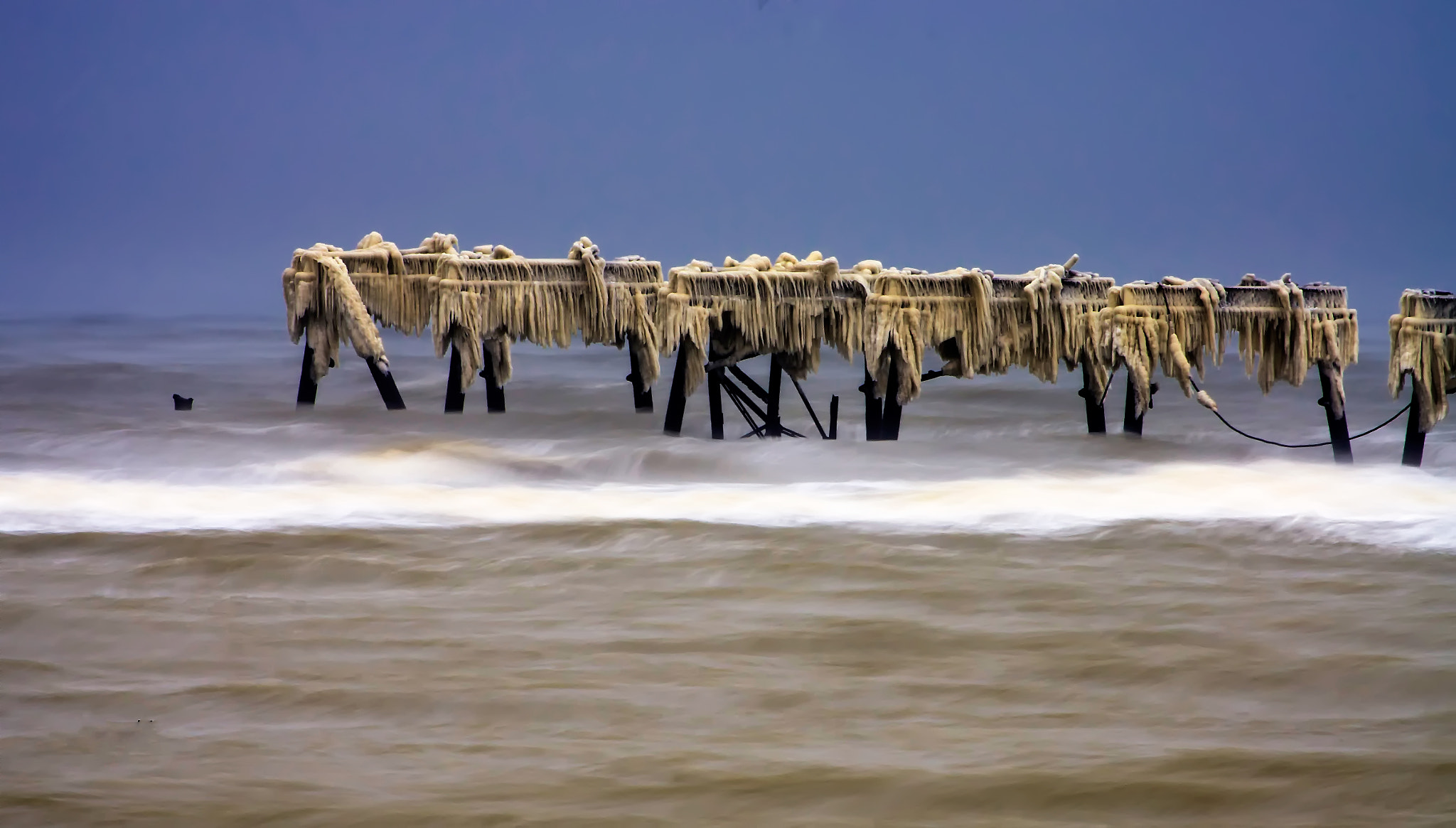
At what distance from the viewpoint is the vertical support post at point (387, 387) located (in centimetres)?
1361

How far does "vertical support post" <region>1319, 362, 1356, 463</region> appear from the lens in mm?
12148

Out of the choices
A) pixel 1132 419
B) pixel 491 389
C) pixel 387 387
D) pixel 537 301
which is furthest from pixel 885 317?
pixel 387 387

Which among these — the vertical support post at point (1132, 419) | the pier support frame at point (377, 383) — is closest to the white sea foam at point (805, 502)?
the vertical support post at point (1132, 419)

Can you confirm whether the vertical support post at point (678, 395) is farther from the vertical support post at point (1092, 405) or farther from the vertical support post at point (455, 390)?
the vertical support post at point (1092, 405)

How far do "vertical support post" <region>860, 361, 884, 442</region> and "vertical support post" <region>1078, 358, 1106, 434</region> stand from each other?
197 cm

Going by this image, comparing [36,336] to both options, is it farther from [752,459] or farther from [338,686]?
[338,686]

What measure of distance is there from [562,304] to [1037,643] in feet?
23.8

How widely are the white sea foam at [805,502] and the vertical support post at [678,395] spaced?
1203mm

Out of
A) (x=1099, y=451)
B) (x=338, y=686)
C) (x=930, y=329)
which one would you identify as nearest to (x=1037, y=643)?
(x=338, y=686)

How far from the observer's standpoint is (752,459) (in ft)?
40.4

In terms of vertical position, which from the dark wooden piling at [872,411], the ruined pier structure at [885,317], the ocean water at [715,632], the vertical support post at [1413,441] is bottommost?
the ocean water at [715,632]

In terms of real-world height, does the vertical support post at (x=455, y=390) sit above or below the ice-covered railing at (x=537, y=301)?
below

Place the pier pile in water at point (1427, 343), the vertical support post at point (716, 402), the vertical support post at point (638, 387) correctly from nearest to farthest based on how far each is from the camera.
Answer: the pier pile in water at point (1427, 343), the vertical support post at point (716, 402), the vertical support post at point (638, 387)

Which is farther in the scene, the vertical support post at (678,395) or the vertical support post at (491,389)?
Answer: the vertical support post at (491,389)
